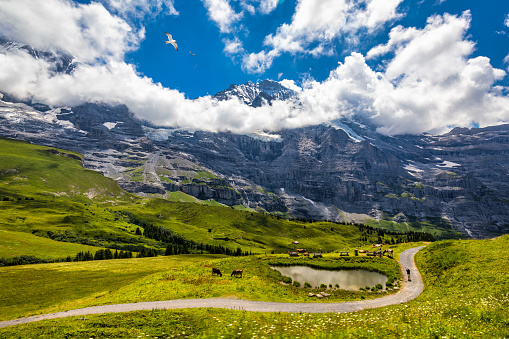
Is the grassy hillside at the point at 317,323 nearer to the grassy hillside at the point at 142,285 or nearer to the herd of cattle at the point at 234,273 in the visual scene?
the grassy hillside at the point at 142,285

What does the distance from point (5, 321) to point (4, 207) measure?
246040 millimetres

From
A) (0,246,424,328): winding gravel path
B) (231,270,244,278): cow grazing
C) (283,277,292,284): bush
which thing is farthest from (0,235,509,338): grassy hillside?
(283,277,292,284): bush

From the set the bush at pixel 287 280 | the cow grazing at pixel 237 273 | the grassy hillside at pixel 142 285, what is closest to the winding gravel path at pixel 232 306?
the grassy hillside at pixel 142 285

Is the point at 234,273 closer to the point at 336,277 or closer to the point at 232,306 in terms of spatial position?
the point at 232,306

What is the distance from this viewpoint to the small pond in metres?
44.3

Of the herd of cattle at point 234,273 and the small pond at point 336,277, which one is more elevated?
the herd of cattle at point 234,273

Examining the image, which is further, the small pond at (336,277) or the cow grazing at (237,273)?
the cow grazing at (237,273)

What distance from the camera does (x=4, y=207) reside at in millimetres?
199500

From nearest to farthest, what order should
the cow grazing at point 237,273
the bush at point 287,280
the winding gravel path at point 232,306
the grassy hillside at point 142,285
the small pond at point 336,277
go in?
1. the winding gravel path at point 232,306
2. the grassy hillside at point 142,285
3. the bush at point 287,280
4. the small pond at point 336,277
5. the cow grazing at point 237,273

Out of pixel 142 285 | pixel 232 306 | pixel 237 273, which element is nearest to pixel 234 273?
pixel 237 273

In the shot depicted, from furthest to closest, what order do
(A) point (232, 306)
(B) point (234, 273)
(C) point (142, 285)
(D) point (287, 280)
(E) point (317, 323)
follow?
(B) point (234, 273) < (D) point (287, 280) < (C) point (142, 285) < (A) point (232, 306) < (E) point (317, 323)

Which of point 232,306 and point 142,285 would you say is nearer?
point 232,306

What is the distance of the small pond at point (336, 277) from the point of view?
4434 cm

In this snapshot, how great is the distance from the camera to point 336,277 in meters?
Answer: 49.1
